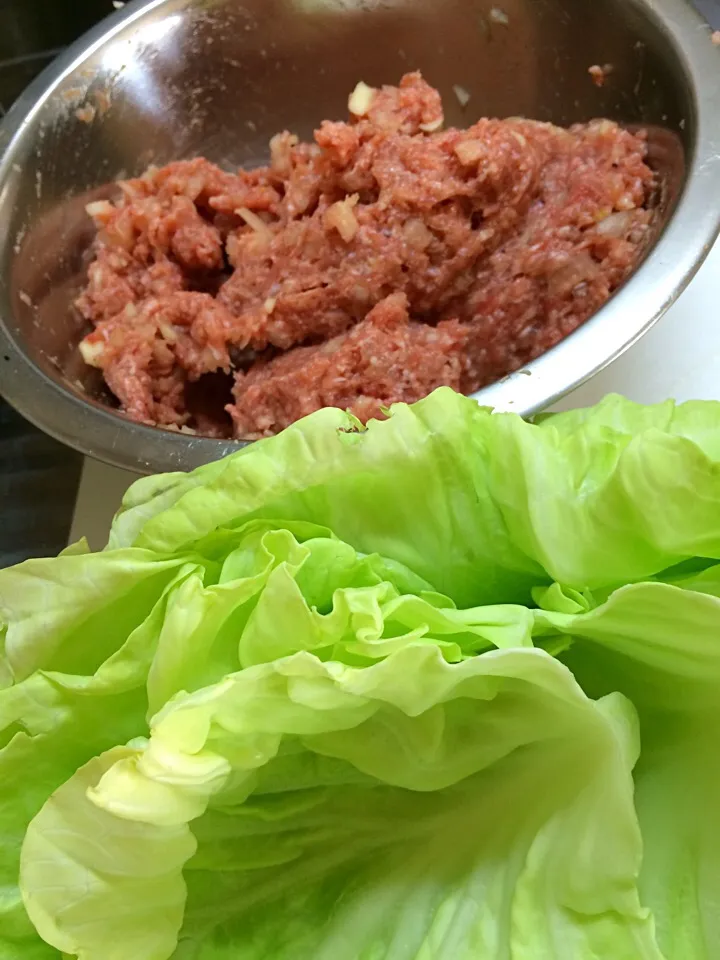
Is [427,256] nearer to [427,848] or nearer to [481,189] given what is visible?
[481,189]

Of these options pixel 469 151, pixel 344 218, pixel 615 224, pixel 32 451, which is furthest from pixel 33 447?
pixel 615 224

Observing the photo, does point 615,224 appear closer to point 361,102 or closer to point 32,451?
point 361,102

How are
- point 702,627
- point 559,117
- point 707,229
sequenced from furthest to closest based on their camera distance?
point 559,117 → point 707,229 → point 702,627

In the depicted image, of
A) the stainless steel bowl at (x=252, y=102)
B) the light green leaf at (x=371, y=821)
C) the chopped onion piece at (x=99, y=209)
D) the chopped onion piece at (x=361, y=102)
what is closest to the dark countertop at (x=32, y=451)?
the stainless steel bowl at (x=252, y=102)

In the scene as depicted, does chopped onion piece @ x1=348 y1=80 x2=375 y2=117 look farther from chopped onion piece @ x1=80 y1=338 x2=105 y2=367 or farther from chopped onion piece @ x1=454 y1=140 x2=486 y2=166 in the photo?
chopped onion piece @ x1=80 y1=338 x2=105 y2=367

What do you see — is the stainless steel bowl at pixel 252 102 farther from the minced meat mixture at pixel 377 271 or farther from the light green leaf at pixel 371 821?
the light green leaf at pixel 371 821

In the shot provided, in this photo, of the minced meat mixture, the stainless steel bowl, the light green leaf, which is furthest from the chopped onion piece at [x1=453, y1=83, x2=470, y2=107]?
the light green leaf

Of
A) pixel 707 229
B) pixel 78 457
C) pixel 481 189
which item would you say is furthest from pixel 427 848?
pixel 78 457
